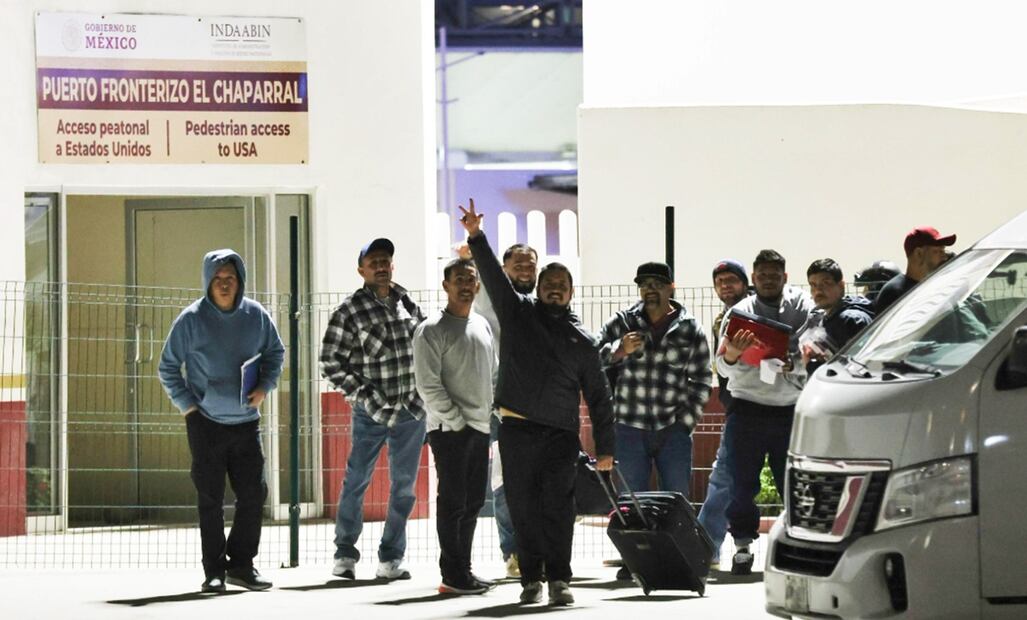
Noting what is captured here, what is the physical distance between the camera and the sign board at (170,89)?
14641 millimetres

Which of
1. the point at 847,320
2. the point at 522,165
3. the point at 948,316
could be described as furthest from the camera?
the point at 522,165

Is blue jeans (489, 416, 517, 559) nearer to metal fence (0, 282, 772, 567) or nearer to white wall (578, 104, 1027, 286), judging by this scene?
metal fence (0, 282, 772, 567)

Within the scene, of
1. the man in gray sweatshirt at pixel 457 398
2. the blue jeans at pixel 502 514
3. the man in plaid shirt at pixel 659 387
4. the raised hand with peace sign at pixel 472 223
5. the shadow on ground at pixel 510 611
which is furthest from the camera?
the blue jeans at pixel 502 514

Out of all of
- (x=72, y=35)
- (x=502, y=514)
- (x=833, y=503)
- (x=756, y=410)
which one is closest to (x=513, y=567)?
(x=502, y=514)

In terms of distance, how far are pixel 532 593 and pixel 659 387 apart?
5.37 feet

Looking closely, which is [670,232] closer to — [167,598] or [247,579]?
[247,579]

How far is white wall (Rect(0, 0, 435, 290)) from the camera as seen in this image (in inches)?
583

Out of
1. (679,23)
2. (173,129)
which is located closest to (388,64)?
(173,129)

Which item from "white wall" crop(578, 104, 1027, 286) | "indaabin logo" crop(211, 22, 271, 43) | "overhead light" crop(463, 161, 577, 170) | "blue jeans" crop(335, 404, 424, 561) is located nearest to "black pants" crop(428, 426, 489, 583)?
Answer: "blue jeans" crop(335, 404, 424, 561)

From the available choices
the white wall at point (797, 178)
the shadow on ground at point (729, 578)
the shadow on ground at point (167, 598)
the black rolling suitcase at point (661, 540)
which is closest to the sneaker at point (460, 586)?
the black rolling suitcase at point (661, 540)

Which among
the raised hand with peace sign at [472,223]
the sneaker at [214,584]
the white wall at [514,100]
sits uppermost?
the white wall at [514,100]

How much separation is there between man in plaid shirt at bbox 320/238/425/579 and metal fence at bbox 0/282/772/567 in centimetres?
158

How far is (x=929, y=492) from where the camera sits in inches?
286

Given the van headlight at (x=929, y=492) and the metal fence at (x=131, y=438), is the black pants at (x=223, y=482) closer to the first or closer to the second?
the metal fence at (x=131, y=438)
